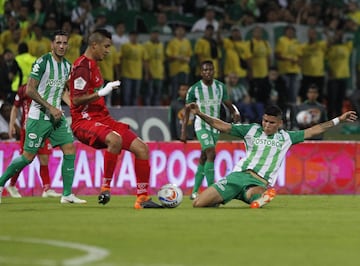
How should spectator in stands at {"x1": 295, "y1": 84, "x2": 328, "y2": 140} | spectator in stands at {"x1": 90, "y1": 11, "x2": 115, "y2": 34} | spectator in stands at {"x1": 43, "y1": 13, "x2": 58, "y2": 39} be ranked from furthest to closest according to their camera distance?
spectator in stands at {"x1": 90, "y1": 11, "x2": 115, "y2": 34} → spectator in stands at {"x1": 43, "y1": 13, "x2": 58, "y2": 39} → spectator in stands at {"x1": 295, "y1": 84, "x2": 328, "y2": 140}

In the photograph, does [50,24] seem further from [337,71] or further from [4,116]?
[337,71]

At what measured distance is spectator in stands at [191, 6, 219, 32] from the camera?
2542 cm

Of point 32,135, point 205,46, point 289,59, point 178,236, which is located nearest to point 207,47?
point 205,46

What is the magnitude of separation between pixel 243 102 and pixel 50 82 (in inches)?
330

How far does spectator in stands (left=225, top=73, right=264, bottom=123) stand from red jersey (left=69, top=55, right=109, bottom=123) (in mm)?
8982

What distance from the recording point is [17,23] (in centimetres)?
2262

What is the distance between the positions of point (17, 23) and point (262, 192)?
9387 millimetres

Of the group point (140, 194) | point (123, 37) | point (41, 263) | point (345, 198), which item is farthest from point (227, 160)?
point (41, 263)

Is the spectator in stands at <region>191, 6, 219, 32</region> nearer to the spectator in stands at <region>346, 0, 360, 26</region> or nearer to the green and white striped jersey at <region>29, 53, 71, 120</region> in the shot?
the spectator in stands at <region>346, 0, 360, 26</region>

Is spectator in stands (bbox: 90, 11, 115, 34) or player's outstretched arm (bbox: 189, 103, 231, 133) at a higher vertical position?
spectator in stands (bbox: 90, 11, 115, 34)

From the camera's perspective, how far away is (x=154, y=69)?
24.2m

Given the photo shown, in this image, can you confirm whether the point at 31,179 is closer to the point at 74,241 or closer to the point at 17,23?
the point at 17,23

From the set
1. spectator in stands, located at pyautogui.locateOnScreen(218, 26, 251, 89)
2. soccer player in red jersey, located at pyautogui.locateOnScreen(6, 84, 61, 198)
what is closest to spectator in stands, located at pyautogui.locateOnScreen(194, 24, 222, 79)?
spectator in stands, located at pyautogui.locateOnScreen(218, 26, 251, 89)

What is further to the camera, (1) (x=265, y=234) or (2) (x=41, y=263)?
(1) (x=265, y=234)
